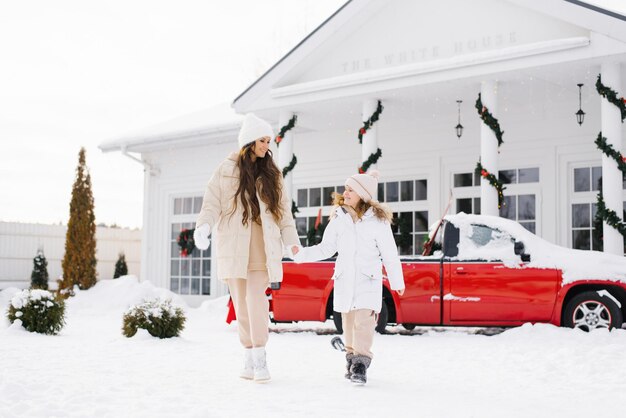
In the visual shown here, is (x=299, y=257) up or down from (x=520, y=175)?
down

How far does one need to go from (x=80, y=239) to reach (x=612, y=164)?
13.1m

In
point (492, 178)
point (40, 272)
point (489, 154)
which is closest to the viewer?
point (492, 178)

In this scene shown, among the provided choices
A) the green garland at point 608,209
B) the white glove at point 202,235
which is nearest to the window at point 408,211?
the green garland at point 608,209

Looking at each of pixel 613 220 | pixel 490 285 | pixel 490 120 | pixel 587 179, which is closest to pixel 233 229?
pixel 490 285

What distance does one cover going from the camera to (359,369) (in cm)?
579

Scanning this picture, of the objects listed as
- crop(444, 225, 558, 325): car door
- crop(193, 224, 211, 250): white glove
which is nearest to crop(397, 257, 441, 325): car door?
crop(444, 225, 558, 325): car door

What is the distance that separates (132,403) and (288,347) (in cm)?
379

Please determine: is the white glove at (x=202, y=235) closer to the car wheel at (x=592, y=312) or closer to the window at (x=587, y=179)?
the car wheel at (x=592, y=312)

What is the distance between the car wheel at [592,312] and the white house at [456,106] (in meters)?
1.89

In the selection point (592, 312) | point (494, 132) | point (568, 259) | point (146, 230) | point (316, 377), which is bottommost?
point (316, 377)

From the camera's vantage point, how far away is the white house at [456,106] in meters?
11.3

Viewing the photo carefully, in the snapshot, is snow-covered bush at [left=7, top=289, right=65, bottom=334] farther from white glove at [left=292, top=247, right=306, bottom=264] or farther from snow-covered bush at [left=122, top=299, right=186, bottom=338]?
white glove at [left=292, top=247, right=306, bottom=264]

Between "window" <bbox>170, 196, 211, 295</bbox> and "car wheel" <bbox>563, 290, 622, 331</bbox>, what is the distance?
10.5 m

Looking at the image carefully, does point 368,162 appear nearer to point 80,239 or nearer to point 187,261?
point 187,261
